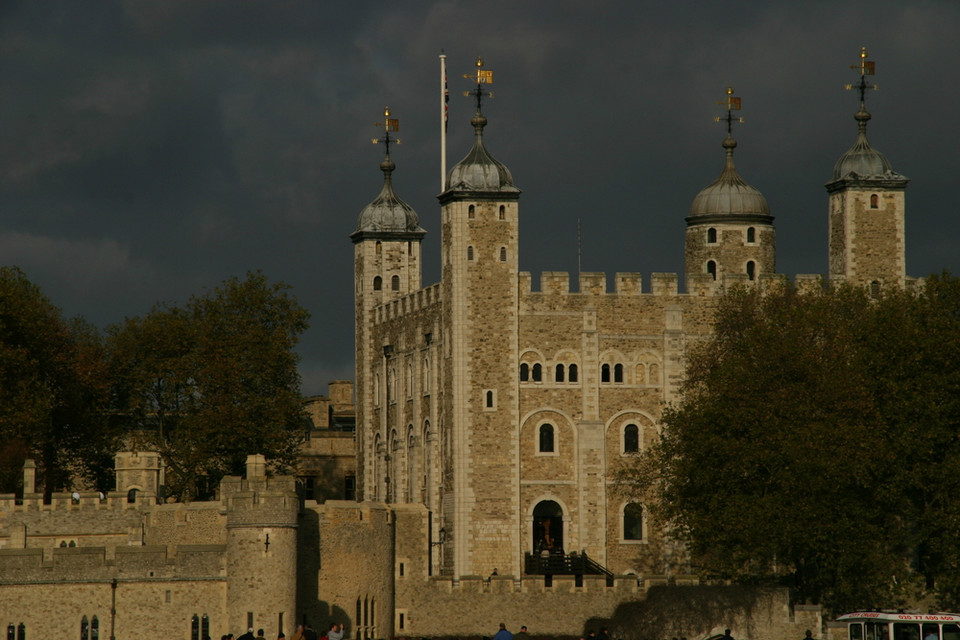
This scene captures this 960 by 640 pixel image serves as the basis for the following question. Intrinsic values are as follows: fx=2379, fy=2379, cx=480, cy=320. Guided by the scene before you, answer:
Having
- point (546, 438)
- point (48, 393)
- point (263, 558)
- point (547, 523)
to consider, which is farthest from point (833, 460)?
point (48, 393)

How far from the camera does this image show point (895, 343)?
76.2 meters

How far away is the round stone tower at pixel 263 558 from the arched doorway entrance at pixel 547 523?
18210 mm

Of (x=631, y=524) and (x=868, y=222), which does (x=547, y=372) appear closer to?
(x=631, y=524)

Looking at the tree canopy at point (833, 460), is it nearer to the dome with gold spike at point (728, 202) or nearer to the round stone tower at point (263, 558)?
the round stone tower at point (263, 558)

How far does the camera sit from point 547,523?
8844 cm

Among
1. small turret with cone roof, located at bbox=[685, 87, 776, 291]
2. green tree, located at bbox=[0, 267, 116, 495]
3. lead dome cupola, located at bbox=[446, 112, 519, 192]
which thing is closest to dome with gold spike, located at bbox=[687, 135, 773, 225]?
small turret with cone roof, located at bbox=[685, 87, 776, 291]

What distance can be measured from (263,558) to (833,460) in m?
17.5

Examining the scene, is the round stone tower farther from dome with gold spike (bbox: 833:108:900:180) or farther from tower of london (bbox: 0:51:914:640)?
dome with gold spike (bbox: 833:108:900:180)

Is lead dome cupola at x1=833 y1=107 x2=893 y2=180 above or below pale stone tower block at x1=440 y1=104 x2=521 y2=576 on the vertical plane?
above

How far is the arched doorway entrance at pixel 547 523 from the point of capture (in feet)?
290

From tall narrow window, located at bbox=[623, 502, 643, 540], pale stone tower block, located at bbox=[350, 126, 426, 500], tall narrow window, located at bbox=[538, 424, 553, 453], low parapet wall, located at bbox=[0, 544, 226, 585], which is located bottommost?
low parapet wall, located at bbox=[0, 544, 226, 585]

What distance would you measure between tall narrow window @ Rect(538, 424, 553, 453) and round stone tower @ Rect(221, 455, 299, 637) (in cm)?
1858

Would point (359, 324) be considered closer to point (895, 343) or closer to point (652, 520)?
point (652, 520)

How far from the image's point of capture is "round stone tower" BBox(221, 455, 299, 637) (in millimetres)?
70250
